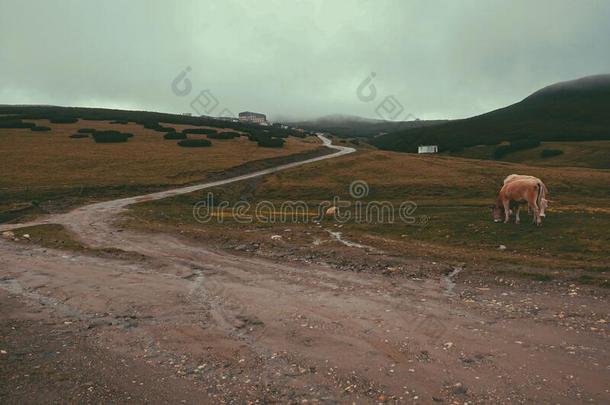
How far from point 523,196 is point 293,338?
19014 mm

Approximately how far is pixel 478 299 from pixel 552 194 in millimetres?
31607

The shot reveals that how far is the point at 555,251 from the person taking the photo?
19.8 m

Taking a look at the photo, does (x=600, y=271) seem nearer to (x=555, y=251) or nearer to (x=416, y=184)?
(x=555, y=251)

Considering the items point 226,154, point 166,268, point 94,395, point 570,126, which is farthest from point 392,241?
point 570,126

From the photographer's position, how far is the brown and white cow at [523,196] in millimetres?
24359

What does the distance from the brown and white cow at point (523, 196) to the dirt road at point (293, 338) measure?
34.1 ft

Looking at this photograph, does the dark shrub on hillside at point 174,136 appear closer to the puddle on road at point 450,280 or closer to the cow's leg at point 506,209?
the cow's leg at point 506,209

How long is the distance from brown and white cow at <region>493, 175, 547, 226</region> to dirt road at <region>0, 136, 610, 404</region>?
10379 mm

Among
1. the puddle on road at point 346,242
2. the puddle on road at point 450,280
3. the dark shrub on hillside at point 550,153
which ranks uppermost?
the dark shrub on hillside at point 550,153

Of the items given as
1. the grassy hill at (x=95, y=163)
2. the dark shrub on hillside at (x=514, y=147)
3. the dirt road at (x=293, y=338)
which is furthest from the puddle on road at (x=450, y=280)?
the dark shrub on hillside at (x=514, y=147)

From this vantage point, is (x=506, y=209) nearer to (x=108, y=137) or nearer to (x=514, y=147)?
(x=108, y=137)

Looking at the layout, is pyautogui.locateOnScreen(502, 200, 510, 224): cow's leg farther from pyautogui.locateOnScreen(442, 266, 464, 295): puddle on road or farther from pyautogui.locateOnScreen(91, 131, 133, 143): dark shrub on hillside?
pyautogui.locateOnScreen(91, 131, 133, 143): dark shrub on hillside

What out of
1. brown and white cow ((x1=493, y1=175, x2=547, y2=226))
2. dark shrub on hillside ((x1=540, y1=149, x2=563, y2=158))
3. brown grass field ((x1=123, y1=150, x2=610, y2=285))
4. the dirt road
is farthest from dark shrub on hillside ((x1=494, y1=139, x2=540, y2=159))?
the dirt road

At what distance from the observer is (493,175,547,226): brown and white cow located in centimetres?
2436
